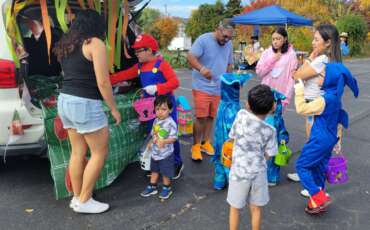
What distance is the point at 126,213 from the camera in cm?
314

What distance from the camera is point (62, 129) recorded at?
124 inches

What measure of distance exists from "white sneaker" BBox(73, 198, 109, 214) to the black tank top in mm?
931

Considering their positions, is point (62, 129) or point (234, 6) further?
point (234, 6)

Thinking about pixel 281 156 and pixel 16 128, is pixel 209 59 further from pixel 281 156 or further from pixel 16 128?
pixel 16 128

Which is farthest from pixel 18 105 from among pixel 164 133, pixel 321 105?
pixel 321 105

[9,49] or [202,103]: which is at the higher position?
[9,49]

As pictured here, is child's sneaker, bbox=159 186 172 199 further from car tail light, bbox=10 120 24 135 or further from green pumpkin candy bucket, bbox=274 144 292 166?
car tail light, bbox=10 120 24 135

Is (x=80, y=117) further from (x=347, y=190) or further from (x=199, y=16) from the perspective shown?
(x=199, y=16)

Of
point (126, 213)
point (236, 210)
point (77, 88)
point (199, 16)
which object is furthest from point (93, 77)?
point (199, 16)

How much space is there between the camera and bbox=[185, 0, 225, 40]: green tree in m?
25.9

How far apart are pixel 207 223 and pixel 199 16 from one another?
24672 millimetres

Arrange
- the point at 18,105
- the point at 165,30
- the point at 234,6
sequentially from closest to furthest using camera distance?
the point at 18,105 → the point at 234,6 → the point at 165,30

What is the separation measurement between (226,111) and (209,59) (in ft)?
3.22

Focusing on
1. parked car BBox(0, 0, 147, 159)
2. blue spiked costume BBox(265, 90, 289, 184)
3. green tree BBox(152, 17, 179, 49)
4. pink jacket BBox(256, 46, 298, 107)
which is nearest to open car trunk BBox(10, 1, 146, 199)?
parked car BBox(0, 0, 147, 159)
